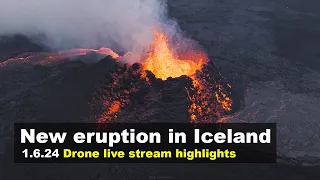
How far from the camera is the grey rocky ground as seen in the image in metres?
23.0

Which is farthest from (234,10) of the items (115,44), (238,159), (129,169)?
(129,169)

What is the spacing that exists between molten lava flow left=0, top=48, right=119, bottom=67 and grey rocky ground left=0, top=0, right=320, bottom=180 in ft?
5.61

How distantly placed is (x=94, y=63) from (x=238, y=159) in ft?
58.0

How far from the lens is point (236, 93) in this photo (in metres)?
31.7

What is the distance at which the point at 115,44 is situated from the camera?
3906 cm

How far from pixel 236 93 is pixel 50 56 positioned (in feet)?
67.3

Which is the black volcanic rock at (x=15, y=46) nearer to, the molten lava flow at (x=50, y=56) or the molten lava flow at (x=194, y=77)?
the molten lava flow at (x=50, y=56)

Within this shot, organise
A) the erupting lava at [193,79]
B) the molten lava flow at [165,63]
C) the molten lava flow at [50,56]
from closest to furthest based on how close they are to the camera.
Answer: the erupting lava at [193,79]
the molten lava flow at [165,63]
the molten lava flow at [50,56]

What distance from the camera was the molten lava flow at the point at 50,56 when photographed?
35.2 meters

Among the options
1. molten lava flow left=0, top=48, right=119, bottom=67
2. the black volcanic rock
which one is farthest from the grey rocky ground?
molten lava flow left=0, top=48, right=119, bottom=67

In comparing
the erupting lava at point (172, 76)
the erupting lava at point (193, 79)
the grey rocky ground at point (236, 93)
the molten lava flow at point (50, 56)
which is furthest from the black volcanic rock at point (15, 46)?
A: the erupting lava at point (193, 79)

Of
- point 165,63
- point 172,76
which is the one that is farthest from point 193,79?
point 165,63

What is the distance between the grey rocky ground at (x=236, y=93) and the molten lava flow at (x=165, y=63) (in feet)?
9.12

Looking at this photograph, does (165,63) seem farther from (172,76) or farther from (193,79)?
(193,79)
